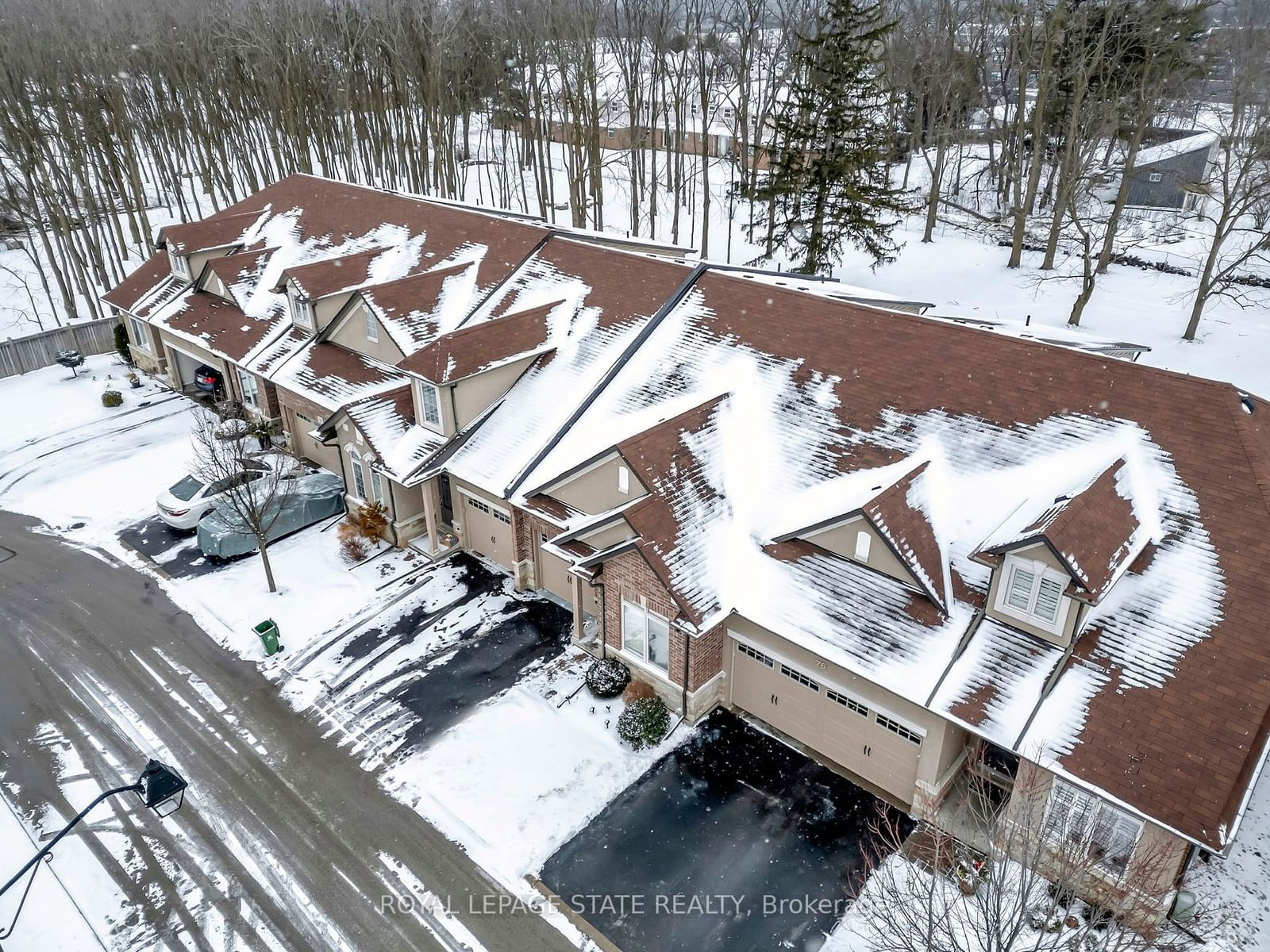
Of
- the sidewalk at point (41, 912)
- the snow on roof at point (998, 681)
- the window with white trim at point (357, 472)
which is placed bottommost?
the sidewalk at point (41, 912)

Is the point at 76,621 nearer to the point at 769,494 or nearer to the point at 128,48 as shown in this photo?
the point at 769,494

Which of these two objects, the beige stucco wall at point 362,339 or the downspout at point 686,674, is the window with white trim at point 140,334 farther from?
the downspout at point 686,674

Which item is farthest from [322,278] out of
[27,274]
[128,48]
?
[128,48]

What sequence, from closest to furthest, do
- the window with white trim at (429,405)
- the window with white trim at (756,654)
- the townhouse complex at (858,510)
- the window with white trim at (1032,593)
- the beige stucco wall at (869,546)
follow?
1. the townhouse complex at (858,510)
2. the window with white trim at (1032,593)
3. the beige stucco wall at (869,546)
4. the window with white trim at (756,654)
5. the window with white trim at (429,405)
